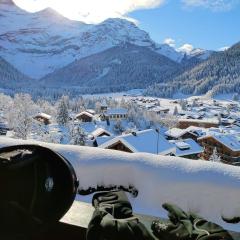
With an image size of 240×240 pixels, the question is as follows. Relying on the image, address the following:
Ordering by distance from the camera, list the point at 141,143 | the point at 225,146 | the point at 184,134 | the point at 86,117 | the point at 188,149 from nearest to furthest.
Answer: the point at 141,143, the point at 188,149, the point at 225,146, the point at 184,134, the point at 86,117

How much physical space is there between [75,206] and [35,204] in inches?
11.6

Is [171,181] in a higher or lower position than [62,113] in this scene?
higher

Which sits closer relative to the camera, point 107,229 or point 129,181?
point 107,229

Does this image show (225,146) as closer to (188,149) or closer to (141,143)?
(188,149)

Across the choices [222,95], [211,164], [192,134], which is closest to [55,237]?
[211,164]

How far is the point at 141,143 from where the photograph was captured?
22766 millimetres

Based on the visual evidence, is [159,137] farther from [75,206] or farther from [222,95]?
[222,95]

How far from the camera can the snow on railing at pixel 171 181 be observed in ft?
8.49

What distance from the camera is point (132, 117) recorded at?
72938mm

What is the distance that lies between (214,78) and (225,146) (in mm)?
132049

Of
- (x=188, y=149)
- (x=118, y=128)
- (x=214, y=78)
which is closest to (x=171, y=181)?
(x=188, y=149)

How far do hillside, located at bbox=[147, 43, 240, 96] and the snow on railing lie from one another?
152m

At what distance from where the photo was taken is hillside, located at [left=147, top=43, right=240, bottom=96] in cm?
15315

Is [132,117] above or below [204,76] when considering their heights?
below
